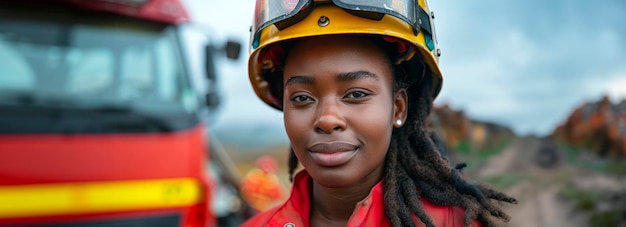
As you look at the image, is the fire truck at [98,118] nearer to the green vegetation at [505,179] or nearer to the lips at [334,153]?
the lips at [334,153]

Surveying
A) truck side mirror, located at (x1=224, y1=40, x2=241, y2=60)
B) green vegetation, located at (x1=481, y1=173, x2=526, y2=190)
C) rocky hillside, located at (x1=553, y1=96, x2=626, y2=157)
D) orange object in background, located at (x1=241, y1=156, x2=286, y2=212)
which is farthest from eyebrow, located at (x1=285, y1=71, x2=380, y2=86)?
green vegetation, located at (x1=481, y1=173, x2=526, y2=190)

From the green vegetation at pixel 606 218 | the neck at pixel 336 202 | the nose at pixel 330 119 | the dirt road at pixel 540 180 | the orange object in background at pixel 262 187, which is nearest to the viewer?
the nose at pixel 330 119

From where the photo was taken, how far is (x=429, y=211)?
1649mm

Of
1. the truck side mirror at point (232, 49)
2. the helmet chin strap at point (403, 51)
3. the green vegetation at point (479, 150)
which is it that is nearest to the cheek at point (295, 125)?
the helmet chin strap at point (403, 51)

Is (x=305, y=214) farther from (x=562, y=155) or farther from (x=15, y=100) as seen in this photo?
(x=562, y=155)

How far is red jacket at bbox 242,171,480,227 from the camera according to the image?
5.29 feet

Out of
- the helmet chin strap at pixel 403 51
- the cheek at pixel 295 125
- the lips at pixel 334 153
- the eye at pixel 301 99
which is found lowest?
the lips at pixel 334 153

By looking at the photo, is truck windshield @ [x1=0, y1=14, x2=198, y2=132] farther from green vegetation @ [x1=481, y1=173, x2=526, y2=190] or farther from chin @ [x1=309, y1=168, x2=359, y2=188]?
green vegetation @ [x1=481, y1=173, x2=526, y2=190]

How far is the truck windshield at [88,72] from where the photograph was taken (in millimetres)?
3670

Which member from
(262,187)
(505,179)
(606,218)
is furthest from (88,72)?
(505,179)

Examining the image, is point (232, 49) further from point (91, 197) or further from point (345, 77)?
point (345, 77)

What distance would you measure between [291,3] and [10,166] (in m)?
2.54

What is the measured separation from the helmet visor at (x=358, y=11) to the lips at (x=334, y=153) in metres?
0.39

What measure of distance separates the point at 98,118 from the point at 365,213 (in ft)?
8.67
